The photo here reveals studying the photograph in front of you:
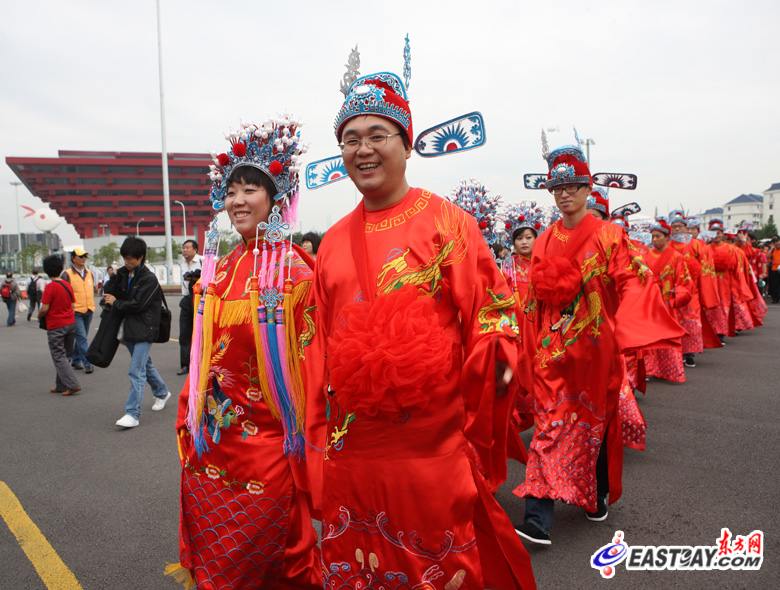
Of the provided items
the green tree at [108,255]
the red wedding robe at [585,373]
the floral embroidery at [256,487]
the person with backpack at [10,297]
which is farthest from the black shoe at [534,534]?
the green tree at [108,255]

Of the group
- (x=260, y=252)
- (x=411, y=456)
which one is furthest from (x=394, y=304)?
(x=260, y=252)

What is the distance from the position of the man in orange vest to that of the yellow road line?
223 inches

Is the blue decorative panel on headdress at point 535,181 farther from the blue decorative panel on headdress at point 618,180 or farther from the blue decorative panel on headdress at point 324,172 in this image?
the blue decorative panel on headdress at point 324,172

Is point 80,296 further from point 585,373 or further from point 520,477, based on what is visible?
point 585,373

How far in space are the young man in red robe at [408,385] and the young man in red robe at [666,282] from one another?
603 cm

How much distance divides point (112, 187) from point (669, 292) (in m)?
90.5

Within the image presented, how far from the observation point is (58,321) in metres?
8.09

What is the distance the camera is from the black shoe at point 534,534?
3318mm

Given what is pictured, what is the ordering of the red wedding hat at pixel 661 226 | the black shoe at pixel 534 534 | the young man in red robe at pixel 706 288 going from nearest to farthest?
the black shoe at pixel 534 534 → the red wedding hat at pixel 661 226 → the young man in red robe at pixel 706 288

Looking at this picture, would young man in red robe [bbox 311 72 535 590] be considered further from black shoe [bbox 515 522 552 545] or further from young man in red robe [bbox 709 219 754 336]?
young man in red robe [bbox 709 219 754 336]

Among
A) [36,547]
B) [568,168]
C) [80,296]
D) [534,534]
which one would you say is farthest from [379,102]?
[80,296]

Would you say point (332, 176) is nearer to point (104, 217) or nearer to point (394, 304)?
point (394, 304)

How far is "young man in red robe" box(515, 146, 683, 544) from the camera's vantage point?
3391 millimetres

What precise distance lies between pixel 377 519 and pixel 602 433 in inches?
81.4
